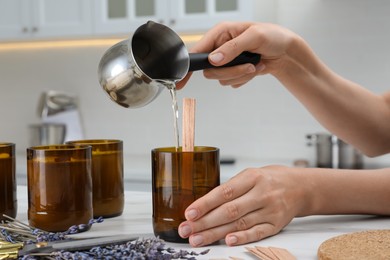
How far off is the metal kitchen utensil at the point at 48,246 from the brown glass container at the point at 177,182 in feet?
0.39

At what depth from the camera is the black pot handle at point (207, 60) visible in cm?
117

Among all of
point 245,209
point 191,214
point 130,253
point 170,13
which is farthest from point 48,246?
point 170,13

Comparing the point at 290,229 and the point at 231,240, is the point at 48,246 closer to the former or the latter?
the point at 231,240

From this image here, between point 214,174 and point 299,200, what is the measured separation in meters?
0.20

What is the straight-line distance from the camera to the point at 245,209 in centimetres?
102

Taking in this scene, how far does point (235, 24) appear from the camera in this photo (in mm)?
1404

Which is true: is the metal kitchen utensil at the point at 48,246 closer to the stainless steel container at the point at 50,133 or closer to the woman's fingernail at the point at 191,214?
the woman's fingernail at the point at 191,214

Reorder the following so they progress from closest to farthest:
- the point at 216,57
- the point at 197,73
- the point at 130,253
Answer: the point at 130,253 < the point at 216,57 < the point at 197,73

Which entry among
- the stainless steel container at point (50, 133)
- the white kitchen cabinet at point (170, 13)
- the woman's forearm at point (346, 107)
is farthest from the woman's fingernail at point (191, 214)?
the stainless steel container at point (50, 133)

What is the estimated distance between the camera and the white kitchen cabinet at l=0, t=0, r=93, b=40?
3279 mm

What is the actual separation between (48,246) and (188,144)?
280 millimetres

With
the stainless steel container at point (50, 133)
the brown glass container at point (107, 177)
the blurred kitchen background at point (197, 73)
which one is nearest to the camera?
the brown glass container at point (107, 177)

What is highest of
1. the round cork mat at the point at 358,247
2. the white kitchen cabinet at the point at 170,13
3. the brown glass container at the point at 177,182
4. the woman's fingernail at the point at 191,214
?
the white kitchen cabinet at the point at 170,13

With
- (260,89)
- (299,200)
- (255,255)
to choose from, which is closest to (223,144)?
(260,89)
